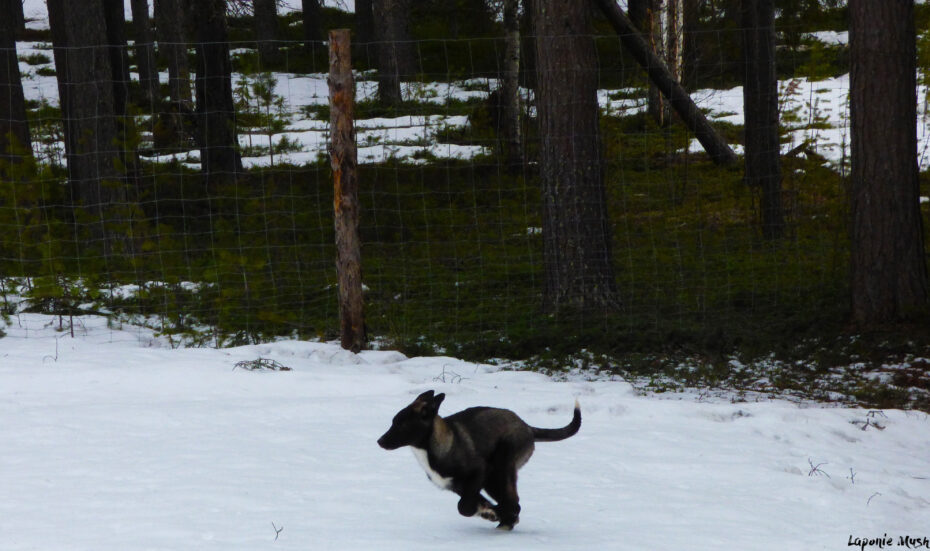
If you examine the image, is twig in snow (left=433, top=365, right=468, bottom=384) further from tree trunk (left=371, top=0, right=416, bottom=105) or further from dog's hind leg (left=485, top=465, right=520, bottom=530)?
tree trunk (left=371, top=0, right=416, bottom=105)

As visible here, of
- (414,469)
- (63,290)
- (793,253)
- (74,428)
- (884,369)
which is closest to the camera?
(414,469)

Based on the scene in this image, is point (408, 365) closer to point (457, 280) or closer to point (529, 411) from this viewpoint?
point (529, 411)

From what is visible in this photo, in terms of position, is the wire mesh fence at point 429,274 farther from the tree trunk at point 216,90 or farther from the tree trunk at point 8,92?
the tree trunk at point 216,90

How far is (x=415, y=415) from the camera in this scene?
4.04 meters

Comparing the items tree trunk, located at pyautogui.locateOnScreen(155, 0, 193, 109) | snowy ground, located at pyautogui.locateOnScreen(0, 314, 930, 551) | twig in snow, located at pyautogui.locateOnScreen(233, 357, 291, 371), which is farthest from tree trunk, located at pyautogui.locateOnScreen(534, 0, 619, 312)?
tree trunk, located at pyautogui.locateOnScreen(155, 0, 193, 109)

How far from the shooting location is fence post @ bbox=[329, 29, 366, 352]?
8.04 metres

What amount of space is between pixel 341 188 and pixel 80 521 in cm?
436

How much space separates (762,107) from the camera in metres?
12.8

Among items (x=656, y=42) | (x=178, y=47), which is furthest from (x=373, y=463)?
(x=178, y=47)

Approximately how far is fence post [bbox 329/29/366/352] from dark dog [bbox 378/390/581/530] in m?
3.92

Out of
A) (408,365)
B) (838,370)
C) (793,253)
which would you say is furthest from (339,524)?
(793,253)

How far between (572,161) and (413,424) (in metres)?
5.19

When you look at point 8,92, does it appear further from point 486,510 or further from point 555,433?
point 486,510

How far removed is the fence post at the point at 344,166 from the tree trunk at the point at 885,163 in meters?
4.30
